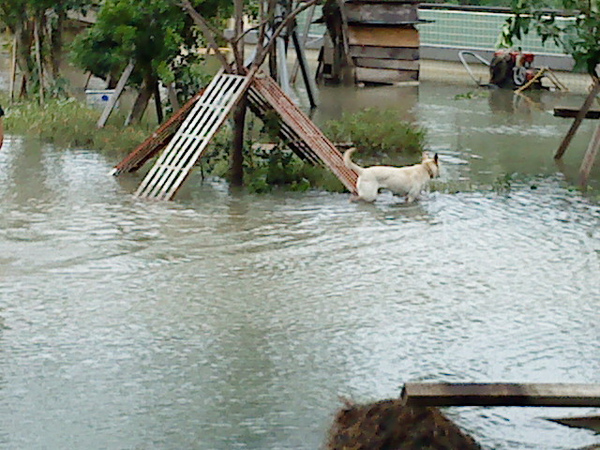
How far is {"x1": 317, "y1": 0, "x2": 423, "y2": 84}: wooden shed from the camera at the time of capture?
2588 cm

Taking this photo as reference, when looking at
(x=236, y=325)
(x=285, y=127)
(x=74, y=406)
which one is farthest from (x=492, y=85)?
(x=74, y=406)

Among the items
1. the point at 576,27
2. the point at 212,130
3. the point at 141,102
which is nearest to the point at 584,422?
the point at 212,130

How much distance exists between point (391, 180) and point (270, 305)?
3687mm

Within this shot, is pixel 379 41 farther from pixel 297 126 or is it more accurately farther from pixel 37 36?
pixel 297 126

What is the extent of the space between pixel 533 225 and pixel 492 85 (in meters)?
14.9

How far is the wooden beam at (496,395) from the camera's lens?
5.02 m

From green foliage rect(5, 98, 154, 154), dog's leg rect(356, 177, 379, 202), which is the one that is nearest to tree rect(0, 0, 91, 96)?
green foliage rect(5, 98, 154, 154)

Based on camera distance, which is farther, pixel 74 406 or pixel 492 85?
pixel 492 85

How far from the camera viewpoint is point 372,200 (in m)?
12.2

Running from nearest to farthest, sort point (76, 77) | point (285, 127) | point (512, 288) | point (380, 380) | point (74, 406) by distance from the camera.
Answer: point (74, 406)
point (380, 380)
point (512, 288)
point (285, 127)
point (76, 77)

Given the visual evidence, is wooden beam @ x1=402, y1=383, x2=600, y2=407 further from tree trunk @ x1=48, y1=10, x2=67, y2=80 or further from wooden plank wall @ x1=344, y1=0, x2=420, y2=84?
wooden plank wall @ x1=344, y1=0, x2=420, y2=84

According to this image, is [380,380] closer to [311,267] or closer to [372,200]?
[311,267]

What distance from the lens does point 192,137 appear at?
496 inches

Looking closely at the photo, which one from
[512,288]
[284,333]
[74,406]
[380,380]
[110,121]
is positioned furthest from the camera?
[110,121]
